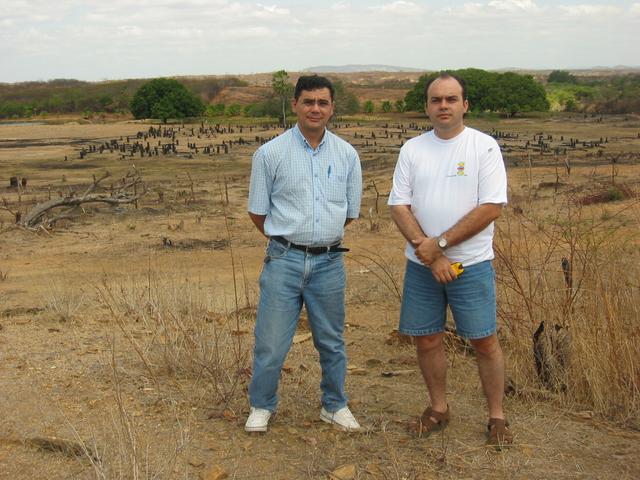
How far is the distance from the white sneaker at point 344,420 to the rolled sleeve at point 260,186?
1.10m

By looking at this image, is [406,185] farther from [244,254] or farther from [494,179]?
[244,254]

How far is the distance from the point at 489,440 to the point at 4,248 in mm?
10237

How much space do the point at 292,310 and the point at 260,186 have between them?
62 centimetres

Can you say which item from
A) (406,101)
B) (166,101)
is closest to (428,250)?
(166,101)

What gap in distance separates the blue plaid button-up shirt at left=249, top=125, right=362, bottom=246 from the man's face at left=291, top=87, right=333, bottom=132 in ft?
0.30

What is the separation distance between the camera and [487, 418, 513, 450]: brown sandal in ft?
12.7

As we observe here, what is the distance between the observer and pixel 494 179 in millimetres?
3664

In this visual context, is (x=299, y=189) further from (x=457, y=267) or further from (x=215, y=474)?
(x=215, y=474)

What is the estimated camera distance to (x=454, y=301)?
3.79m

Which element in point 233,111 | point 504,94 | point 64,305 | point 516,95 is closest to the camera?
point 64,305

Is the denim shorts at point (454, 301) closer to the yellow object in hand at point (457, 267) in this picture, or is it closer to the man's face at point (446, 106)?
the yellow object in hand at point (457, 267)

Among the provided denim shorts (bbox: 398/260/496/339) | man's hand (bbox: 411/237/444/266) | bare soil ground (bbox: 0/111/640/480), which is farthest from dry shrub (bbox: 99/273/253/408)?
man's hand (bbox: 411/237/444/266)

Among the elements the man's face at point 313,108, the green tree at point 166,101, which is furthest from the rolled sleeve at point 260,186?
the green tree at point 166,101

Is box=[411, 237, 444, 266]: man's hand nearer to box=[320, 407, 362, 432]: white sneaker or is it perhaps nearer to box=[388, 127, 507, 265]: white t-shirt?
box=[388, 127, 507, 265]: white t-shirt
